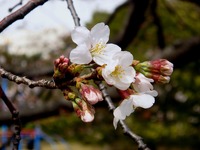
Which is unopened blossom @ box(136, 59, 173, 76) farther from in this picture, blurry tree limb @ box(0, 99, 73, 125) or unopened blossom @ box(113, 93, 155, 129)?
blurry tree limb @ box(0, 99, 73, 125)

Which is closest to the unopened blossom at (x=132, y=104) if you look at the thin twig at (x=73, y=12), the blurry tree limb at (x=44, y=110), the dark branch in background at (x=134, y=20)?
the thin twig at (x=73, y=12)

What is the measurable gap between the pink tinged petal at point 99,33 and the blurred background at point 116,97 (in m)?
1.45

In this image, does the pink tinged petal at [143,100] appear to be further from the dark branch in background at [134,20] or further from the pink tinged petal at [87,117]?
the dark branch in background at [134,20]

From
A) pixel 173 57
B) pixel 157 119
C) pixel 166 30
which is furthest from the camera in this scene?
pixel 157 119

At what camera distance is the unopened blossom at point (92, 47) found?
0.63 m

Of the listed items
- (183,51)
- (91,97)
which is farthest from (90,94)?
(183,51)

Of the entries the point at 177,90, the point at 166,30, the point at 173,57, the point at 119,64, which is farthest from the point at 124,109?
the point at 177,90

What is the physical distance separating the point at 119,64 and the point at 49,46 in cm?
862

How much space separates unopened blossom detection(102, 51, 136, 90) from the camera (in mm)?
619

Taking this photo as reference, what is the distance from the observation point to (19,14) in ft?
2.33

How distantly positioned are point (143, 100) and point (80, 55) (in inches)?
4.5

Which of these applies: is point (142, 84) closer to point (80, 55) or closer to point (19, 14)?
point (80, 55)

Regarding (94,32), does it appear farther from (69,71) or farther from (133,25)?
(133,25)

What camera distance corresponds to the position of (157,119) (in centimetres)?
818
